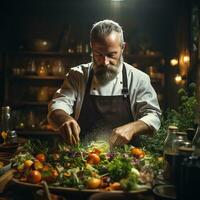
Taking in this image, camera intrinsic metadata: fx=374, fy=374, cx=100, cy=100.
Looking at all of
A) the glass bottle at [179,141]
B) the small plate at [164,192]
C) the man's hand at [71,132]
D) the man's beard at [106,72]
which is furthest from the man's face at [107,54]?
the small plate at [164,192]

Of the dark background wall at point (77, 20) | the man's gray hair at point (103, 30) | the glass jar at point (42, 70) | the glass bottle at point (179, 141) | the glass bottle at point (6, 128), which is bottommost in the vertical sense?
the glass bottle at point (6, 128)

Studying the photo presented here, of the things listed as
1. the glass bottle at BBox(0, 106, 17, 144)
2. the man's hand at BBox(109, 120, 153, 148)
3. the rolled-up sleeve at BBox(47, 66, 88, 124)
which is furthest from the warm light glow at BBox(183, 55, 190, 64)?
the glass bottle at BBox(0, 106, 17, 144)

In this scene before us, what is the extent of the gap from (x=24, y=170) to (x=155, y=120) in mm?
1378

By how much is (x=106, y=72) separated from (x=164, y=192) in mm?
1774

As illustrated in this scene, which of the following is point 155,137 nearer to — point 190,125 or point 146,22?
point 190,125

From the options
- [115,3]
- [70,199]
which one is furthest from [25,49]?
[70,199]

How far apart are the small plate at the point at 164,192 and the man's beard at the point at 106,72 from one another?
1684mm

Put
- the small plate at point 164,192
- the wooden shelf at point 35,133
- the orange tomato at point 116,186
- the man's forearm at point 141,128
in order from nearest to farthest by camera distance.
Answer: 1. the small plate at point 164,192
2. the orange tomato at point 116,186
3. the man's forearm at point 141,128
4. the wooden shelf at point 35,133

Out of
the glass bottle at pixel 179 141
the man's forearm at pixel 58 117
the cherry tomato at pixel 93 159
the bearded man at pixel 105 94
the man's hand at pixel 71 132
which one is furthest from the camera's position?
the bearded man at pixel 105 94

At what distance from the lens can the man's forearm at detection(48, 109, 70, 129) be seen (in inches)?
113

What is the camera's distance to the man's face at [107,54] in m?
3.08

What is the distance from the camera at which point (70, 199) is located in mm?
1672

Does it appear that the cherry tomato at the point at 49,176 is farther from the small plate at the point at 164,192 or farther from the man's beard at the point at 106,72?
the man's beard at the point at 106,72

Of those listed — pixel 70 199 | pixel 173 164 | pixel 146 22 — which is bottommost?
pixel 70 199
